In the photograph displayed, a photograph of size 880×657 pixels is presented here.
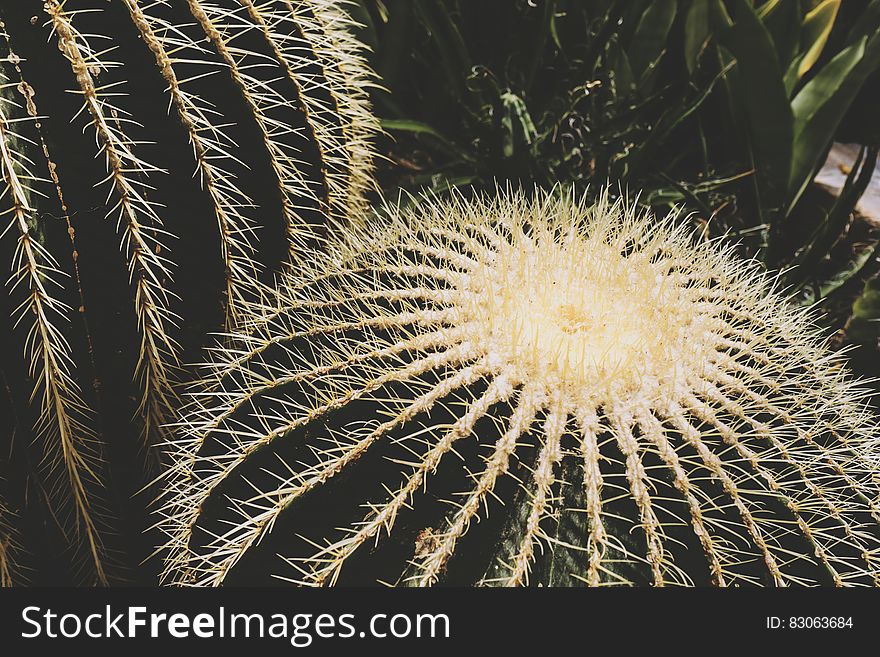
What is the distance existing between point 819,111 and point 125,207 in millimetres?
1577

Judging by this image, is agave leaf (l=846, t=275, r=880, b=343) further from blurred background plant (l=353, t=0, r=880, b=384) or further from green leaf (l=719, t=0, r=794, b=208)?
green leaf (l=719, t=0, r=794, b=208)

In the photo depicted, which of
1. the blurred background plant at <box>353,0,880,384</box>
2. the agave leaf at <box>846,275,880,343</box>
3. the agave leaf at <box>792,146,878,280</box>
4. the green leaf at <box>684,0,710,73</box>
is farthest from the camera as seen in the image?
the green leaf at <box>684,0,710,73</box>

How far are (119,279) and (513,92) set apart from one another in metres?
1.32

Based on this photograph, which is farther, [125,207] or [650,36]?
[650,36]

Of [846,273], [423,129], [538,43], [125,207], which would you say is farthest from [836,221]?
[125,207]

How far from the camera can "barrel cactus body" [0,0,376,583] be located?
108cm

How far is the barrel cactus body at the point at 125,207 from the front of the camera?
1.08 meters

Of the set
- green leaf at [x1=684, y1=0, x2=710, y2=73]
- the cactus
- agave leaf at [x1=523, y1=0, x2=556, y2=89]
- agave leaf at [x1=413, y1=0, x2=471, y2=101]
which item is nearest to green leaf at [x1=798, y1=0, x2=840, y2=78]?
green leaf at [x1=684, y1=0, x2=710, y2=73]

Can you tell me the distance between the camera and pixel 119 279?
118 centimetres

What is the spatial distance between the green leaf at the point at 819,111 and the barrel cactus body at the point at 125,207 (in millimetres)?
1185

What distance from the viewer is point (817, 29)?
2125 millimetres

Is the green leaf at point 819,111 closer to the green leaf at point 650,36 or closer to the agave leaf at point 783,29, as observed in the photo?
the agave leaf at point 783,29

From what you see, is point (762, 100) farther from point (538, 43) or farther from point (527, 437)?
point (527, 437)

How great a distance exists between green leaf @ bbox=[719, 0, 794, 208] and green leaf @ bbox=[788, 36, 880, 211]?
1.5 inches
